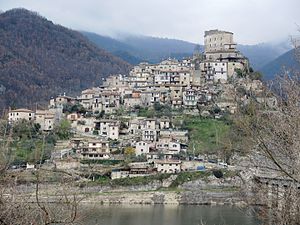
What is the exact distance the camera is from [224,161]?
2858cm

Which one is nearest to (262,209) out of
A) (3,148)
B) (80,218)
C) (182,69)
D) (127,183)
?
(80,218)

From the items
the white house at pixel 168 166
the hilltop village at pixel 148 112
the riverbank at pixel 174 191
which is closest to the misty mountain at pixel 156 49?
the hilltop village at pixel 148 112

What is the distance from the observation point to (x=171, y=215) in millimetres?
20547

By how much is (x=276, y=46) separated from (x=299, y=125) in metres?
120

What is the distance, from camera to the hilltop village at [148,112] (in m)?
29.6

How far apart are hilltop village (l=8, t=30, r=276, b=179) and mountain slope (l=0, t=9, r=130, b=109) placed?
20783 mm

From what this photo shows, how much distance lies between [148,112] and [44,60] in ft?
145

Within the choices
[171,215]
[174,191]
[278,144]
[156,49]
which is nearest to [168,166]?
[174,191]

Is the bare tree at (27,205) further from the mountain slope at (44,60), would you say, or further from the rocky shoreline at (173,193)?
the mountain slope at (44,60)

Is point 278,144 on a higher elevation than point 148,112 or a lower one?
lower

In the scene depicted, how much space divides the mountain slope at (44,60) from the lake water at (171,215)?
37.7 m

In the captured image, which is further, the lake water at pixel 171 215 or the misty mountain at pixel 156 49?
the misty mountain at pixel 156 49

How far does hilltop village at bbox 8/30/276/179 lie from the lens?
2964cm

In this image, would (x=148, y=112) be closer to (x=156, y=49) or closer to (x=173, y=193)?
(x=173, y=193)
